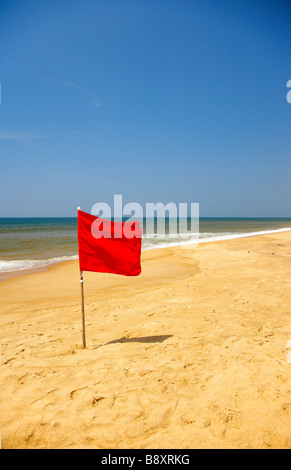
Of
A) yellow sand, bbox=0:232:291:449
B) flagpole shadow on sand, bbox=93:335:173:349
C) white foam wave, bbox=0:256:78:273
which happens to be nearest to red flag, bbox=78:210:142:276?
flagpole shadow on sand, bbox=93:335:173:349

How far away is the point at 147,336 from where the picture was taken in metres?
5.11

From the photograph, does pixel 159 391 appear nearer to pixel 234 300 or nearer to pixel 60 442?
pixel 60 442

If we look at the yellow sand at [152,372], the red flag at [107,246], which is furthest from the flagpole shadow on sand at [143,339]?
the red flag at [107,246]

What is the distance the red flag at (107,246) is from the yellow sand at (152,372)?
159cm

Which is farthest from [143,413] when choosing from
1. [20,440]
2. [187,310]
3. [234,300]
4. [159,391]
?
[234,300]

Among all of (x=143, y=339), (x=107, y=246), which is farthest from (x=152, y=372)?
(x=107, y=246)

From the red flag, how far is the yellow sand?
1.59 meters

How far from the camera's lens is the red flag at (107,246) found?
15.4 ft

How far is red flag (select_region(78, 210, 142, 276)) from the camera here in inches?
185

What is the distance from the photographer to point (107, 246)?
4746 millimetres

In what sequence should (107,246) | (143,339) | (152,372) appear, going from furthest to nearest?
(143,339), (107,246), (152,372)

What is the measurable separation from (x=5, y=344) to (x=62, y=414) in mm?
2828

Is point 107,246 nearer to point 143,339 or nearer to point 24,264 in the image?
point 143,339

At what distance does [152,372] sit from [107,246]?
91.5 inches
